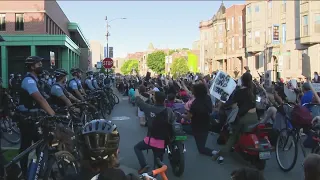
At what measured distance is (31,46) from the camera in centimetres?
3850

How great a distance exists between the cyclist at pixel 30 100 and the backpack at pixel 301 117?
4.56 meters

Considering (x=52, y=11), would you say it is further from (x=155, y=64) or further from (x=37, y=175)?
(x=155, y=64)

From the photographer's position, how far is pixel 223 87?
33.3ft

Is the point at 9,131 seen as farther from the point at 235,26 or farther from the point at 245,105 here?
the point at 235,26

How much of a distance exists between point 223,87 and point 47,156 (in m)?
5.86

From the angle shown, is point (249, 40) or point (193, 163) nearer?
point (193, 163)

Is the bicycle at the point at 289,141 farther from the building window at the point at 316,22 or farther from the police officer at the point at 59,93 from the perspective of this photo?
the building window at the point at 316,22

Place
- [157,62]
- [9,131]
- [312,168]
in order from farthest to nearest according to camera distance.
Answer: [157,62], [9,131], [312,168]

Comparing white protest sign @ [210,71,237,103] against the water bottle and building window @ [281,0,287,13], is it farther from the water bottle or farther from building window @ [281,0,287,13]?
building window @ [281,0,287,13]

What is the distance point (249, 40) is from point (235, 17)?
9.63 meters

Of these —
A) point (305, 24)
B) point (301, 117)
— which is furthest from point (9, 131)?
point (305, 24)

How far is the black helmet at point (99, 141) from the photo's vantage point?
276 cm

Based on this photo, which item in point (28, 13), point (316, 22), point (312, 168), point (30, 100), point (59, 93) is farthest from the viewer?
point (28, 13)

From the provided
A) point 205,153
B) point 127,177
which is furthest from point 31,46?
point 127,177
